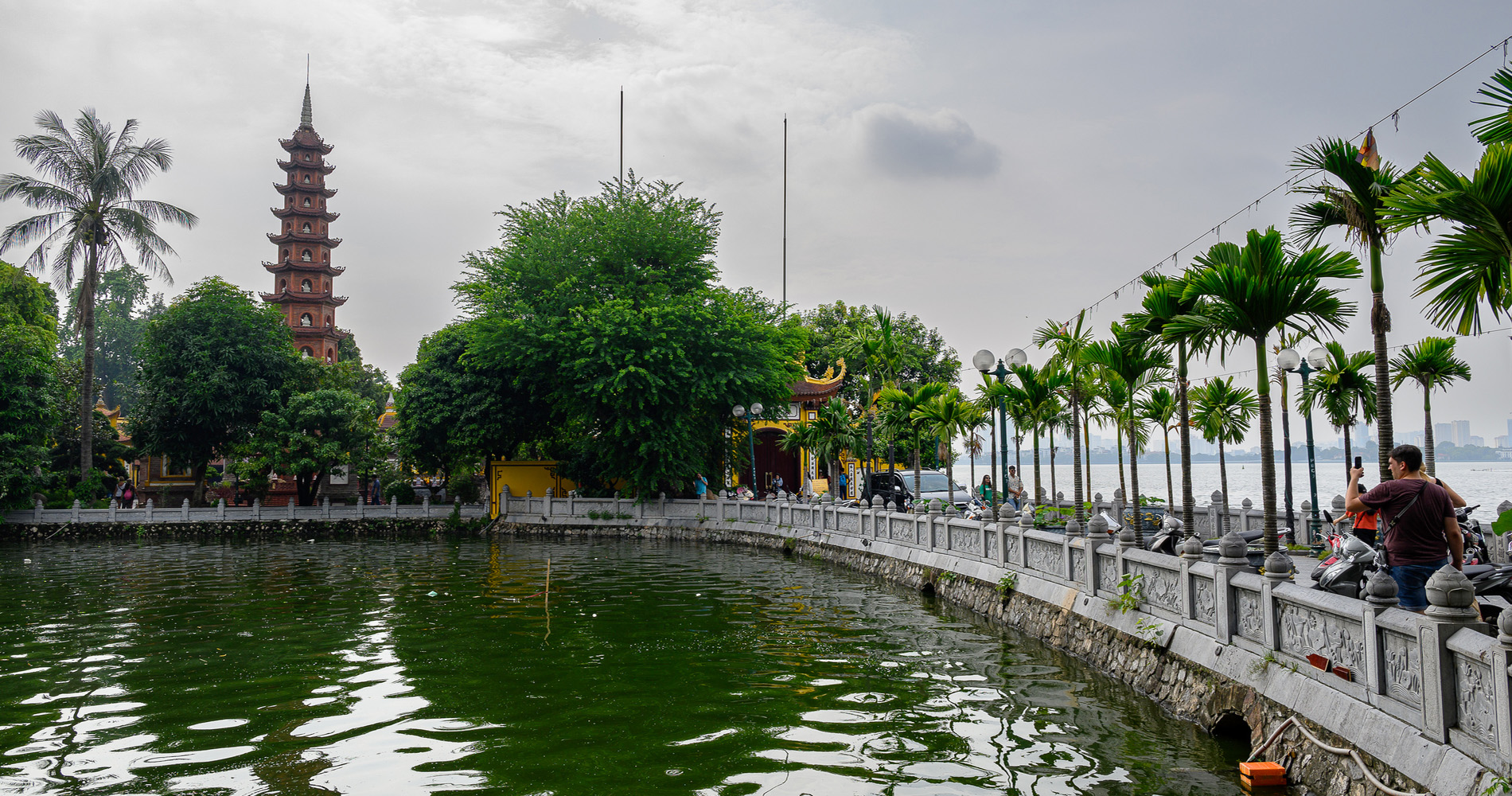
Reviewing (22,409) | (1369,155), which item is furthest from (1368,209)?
(22,409)

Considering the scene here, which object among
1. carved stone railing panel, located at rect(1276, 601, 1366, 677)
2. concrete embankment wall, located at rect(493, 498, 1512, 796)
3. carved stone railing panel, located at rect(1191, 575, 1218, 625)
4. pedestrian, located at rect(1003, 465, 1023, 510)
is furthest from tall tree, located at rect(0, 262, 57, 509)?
carved stone railing panel, located at rect(1276, 601, 1366, 677)

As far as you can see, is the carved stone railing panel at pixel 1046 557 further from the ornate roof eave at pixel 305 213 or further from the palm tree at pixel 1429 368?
the ornate roof eave at pixel 305 213

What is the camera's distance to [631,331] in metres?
27.7

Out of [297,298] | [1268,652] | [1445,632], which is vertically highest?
[297,298]

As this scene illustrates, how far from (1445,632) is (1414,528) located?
176 cm

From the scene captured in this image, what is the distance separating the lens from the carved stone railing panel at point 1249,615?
681cm

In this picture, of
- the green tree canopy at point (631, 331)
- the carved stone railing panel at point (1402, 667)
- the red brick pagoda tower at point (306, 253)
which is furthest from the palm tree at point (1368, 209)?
the red brick pagoda tower at point (306, 253)

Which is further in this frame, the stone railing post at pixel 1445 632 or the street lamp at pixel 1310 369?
the street lamp at pixel 1310 369

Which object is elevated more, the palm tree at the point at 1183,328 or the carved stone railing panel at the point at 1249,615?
the palm tree at the point at 1183,328

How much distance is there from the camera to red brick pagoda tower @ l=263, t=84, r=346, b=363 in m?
50.8

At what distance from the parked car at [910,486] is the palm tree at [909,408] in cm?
152

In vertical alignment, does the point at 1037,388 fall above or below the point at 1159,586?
above

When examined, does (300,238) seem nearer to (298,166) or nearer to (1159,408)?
(298,166)

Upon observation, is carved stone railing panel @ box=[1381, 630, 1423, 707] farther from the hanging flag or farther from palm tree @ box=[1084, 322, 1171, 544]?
palm tree @ box=[1084, 322, 1171, 544]
